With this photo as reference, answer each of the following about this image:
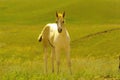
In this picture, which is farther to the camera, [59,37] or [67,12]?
[67,12]

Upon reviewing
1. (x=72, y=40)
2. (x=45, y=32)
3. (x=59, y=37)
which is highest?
(x=45, y=32)

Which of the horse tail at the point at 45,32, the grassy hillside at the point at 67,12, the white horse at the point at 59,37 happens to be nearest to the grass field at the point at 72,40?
the grassy hillside at the point at 67,12

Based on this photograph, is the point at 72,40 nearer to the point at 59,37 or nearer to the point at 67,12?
the point at 59,37

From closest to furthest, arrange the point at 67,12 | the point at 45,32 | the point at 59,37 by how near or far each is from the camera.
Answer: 1. the point at 59,37
2. the point at 45,32
3. the point at 67,12

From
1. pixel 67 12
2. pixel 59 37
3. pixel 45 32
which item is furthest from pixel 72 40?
pixel 67 12

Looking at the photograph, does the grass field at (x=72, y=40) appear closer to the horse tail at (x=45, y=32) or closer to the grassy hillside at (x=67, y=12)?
the grassy hillside at (x=67, y=12)

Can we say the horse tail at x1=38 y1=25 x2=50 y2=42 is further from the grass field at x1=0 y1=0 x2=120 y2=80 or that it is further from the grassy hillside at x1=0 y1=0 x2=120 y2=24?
the grassy hillside at x1=0 y1=0 x2=120 y2=24

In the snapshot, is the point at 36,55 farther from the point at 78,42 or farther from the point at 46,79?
the point at 46,79

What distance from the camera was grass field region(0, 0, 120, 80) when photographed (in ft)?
49.6

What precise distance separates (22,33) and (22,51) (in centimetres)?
1456

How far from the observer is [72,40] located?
4719 cm

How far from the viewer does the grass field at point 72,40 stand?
15.1 metres

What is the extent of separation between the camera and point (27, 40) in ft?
161

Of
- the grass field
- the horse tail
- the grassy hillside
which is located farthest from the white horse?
the grassy hillside
